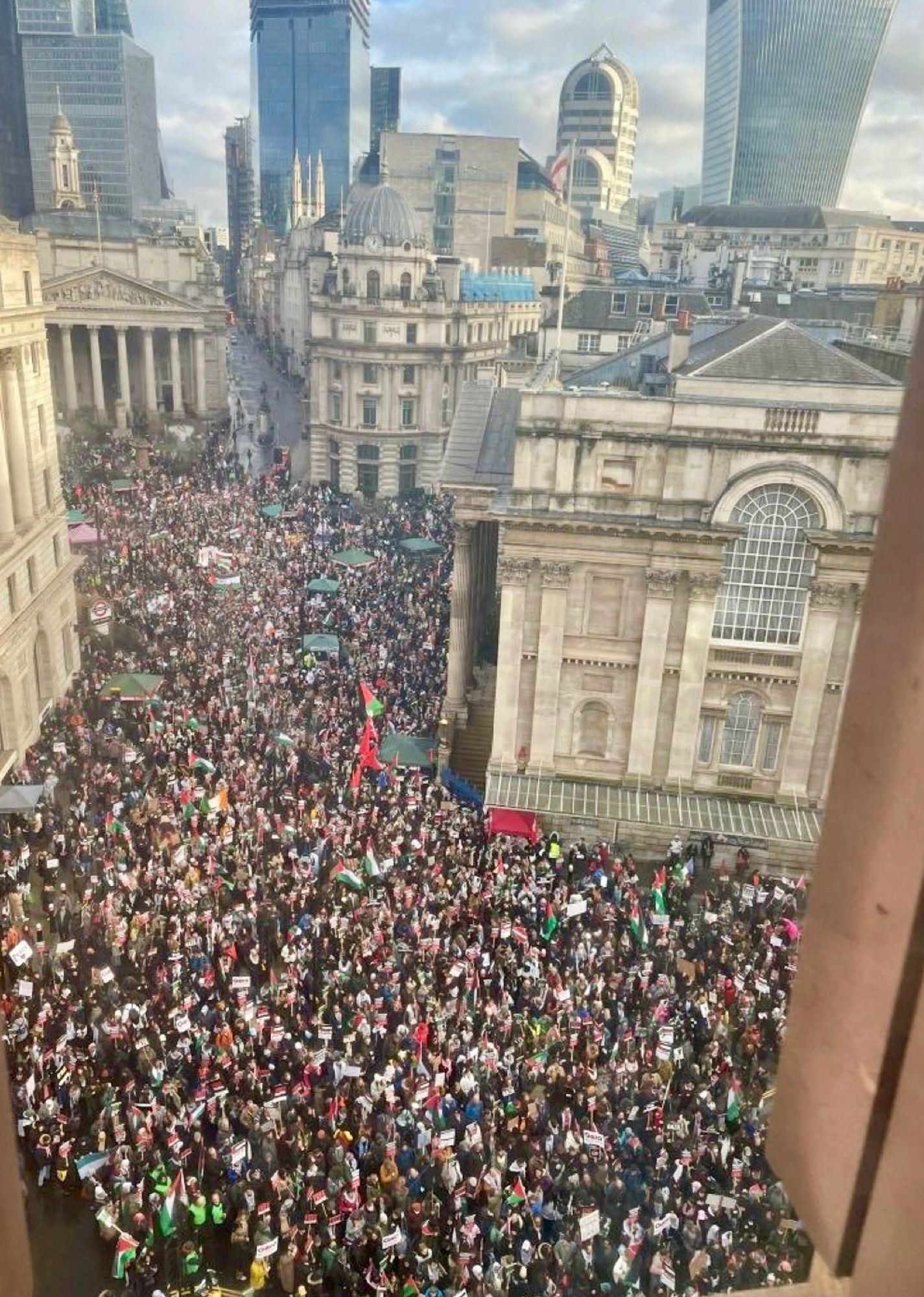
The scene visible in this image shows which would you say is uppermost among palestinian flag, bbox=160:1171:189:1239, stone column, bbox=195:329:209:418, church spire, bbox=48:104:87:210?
church spire, bbox=48:104:87:210

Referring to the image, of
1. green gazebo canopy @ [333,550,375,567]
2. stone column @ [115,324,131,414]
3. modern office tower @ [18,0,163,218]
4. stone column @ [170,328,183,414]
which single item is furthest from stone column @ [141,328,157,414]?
modern office tower @ [18,0,163,218]

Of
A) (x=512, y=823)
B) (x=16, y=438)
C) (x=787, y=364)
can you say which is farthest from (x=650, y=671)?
(x=16, y=438)

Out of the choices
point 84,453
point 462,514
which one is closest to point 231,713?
point 462,514

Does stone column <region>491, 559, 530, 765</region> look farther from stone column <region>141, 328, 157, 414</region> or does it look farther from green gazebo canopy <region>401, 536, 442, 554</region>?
stone column <region>141, 328, 157, 414</region>

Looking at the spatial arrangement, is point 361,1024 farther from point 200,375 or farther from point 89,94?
point 89,94

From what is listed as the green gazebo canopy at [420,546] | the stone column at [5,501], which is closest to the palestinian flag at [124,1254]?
the stone column at [5,501]

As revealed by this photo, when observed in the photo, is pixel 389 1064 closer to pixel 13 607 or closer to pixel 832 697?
pixel 832 697
